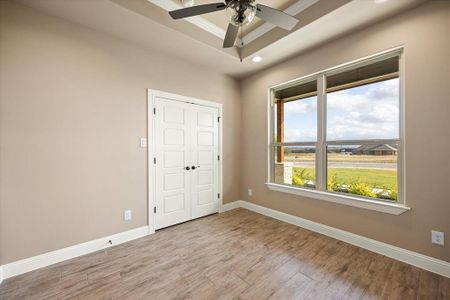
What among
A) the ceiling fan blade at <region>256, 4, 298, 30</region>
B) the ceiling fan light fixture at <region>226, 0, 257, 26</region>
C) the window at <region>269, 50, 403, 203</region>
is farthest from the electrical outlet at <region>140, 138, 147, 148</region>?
the window at <region>269, 50, 403, 203</region>

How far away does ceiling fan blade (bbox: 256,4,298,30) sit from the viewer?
1.53 m

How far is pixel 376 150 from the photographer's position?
91.1 inches

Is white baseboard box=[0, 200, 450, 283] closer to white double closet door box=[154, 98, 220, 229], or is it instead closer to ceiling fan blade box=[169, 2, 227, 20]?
white double closet door box=[154, 98, 220, 229]

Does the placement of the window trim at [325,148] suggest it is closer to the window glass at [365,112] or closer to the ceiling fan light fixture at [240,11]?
the window glass at [365,112]

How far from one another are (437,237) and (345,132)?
141cm

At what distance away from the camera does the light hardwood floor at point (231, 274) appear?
162 cm

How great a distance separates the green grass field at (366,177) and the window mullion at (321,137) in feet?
0.35

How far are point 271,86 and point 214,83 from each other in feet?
3.51

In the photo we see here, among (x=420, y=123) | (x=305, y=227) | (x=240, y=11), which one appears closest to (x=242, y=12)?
(x=240, y=11)

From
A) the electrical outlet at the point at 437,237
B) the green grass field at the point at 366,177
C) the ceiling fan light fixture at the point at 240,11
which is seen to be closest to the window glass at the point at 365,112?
the green grass field at the point at 366,177

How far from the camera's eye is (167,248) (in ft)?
7.72

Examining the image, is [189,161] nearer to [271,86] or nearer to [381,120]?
[271,86]

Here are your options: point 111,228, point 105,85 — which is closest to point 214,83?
point 105,85

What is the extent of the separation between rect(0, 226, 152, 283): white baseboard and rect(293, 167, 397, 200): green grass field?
283 centimetres
